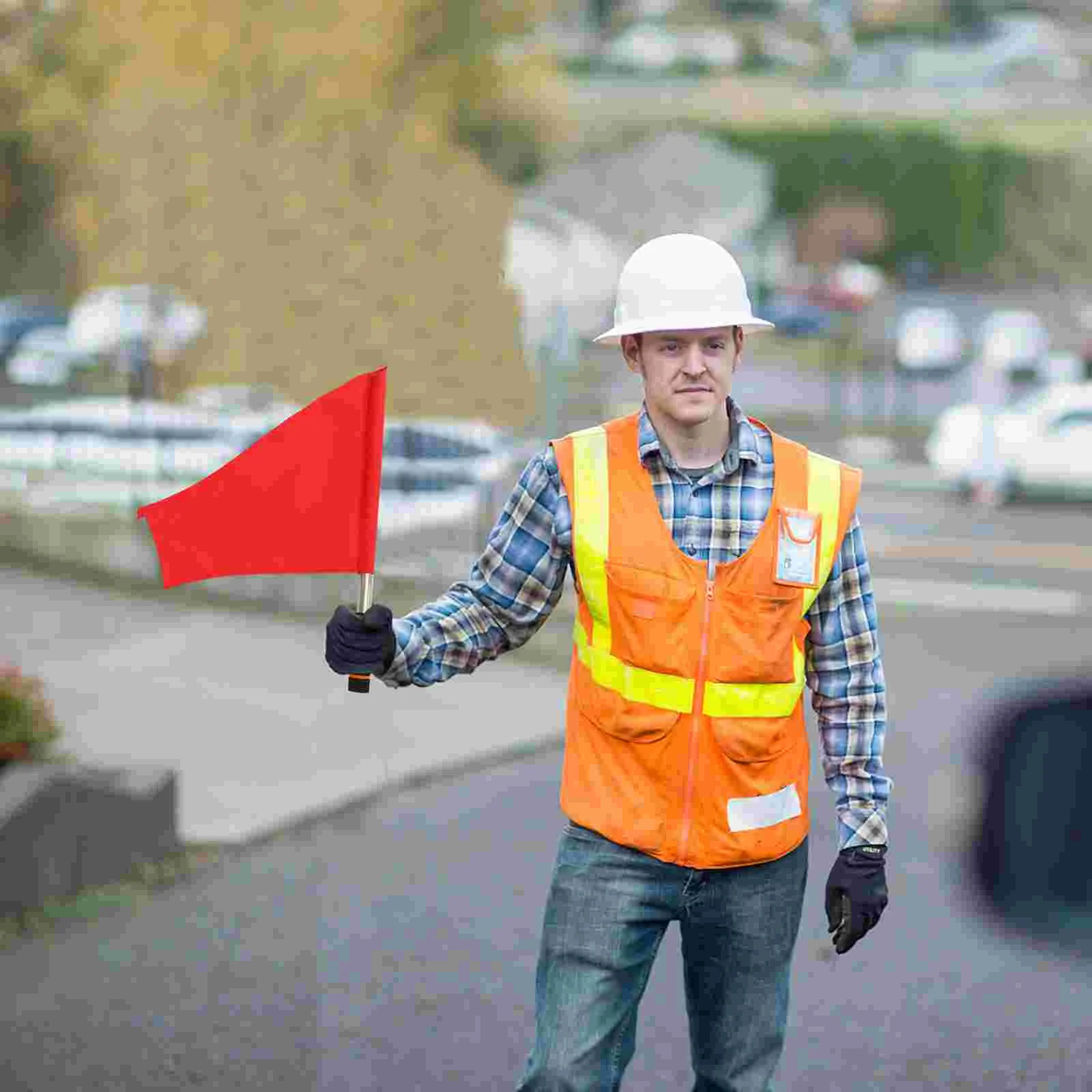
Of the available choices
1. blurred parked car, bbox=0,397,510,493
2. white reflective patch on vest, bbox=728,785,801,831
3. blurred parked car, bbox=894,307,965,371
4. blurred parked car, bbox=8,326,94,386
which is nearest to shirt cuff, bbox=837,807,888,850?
white reflective patch on vest, bbox=728,785,801,831

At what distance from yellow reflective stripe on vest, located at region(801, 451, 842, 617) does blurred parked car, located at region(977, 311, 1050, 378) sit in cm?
3792

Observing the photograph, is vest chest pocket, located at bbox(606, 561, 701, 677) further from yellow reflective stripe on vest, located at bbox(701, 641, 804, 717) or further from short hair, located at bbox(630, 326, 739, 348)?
short hair, located at bbox(630, 326, 739, 348)

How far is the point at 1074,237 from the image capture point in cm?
5041

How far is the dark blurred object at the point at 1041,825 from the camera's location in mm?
2230

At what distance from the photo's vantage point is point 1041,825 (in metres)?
2.24

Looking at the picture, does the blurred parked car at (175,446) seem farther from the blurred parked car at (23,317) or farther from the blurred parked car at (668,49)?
the blurred parked car at (668,49)

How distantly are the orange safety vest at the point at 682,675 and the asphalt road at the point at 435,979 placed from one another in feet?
4.97

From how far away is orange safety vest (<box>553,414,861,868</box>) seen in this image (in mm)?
3312

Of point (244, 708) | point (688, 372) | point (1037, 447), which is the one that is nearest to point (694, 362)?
point (688, 372)

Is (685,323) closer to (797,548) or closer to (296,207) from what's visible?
(797,548)

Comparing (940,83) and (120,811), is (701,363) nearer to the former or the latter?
(120,811)

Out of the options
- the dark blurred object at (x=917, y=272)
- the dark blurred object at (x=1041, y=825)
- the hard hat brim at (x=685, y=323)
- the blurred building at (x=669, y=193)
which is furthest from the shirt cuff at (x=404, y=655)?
the dark blurred object at (x=917, y=272)

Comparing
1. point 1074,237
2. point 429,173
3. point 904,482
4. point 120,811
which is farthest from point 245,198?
point 1074,237

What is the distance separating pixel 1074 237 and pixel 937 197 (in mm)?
3739
